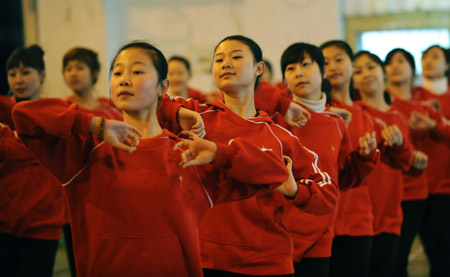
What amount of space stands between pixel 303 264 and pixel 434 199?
1.99 metres

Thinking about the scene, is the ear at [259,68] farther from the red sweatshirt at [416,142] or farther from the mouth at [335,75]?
the red sweatshirt at [416,142]

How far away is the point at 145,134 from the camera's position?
6.56ft

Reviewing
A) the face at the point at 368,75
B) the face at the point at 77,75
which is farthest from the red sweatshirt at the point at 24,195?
the face at the point at 368,75

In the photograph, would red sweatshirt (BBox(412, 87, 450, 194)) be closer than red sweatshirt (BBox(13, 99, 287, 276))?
No

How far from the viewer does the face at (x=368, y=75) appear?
3719mm

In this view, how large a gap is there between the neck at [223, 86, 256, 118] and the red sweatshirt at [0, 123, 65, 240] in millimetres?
1213

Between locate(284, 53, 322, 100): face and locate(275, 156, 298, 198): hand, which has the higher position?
locate(284, 53, 322, 100): face

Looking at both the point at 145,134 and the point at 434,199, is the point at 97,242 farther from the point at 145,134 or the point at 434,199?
the point at 434,199

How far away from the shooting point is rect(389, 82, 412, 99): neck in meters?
4.40

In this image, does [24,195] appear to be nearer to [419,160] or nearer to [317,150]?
[317,150]

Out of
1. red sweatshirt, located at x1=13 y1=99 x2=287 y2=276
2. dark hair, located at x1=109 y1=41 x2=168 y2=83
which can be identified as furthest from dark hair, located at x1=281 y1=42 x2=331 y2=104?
red sweatshirt, located at x1=13 y1=99 x2=287 y2=276

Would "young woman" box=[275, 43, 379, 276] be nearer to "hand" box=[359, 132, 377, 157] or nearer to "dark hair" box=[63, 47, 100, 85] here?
"hand" box=[359, 132, 377, 157]

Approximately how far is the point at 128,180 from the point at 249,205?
2.00 feet

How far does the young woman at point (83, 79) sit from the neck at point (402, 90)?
2.10m
